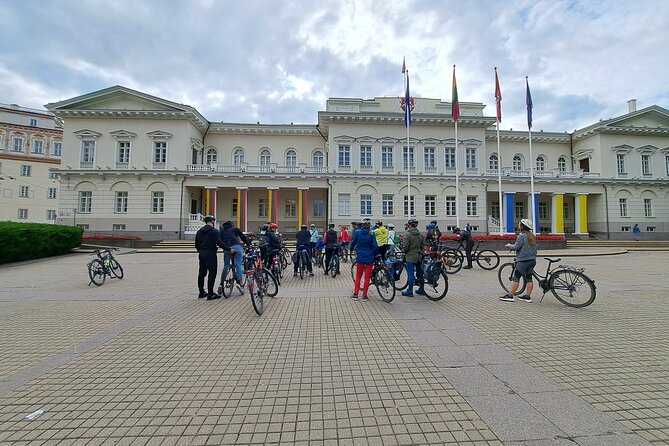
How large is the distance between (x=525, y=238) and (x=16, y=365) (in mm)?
9505

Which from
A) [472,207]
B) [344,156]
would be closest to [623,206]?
[472,207]

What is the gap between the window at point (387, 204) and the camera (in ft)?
99.1

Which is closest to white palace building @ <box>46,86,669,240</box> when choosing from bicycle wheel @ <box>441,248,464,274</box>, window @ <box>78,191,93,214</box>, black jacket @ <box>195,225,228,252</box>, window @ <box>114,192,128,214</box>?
window @ <box>114,192,128,214</box>

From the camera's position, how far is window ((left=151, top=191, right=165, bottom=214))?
28.8 m

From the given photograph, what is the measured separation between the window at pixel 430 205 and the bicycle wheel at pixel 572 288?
23.8 metres

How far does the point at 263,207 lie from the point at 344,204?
29.7ft

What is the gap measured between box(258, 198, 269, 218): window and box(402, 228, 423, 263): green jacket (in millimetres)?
26173

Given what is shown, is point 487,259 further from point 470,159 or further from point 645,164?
point 645,164

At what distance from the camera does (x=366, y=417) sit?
277cm

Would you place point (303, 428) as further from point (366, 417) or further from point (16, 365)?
point (16, 365)

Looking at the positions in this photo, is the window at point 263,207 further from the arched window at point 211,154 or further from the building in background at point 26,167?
the building in background at point 26,167

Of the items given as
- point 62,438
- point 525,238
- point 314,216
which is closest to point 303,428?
point 62,438


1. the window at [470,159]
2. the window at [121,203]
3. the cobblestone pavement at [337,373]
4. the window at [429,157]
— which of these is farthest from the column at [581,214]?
the window at [121,203]

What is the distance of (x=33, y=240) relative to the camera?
16359 mm
